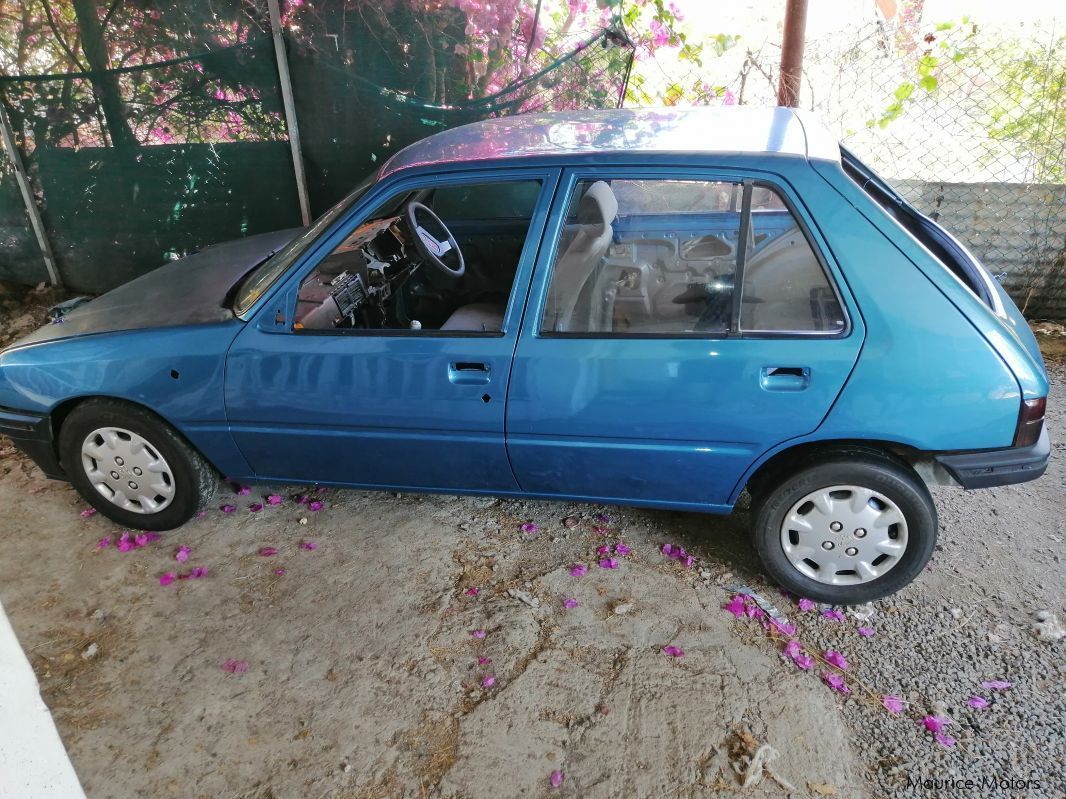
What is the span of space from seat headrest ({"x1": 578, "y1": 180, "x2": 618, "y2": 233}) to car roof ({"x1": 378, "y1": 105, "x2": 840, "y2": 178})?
6.2 inches

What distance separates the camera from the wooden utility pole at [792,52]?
465 cm

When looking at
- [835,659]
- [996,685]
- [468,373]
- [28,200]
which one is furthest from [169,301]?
[28,200]

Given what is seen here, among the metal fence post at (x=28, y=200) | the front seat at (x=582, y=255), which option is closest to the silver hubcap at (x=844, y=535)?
the front seat at (x=582, y=255)

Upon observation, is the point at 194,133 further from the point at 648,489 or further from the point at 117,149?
the point at 648,489

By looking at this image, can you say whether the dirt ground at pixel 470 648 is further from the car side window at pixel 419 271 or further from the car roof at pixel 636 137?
the car roof at pixel 636 137

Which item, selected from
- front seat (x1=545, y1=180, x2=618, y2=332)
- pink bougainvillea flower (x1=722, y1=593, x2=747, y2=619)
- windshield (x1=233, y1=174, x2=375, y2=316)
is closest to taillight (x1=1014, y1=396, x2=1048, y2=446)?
pink bougainvillea flower (x1=722, y1=593, x2=747, y2=619)

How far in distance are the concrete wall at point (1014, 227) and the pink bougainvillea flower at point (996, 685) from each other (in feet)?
12.1

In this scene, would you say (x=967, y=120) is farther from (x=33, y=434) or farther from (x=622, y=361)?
(x=33, y=434)

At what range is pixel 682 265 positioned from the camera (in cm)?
254

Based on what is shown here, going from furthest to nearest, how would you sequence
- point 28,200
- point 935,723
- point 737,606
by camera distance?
point 28,200, point 737,606, point 935,723

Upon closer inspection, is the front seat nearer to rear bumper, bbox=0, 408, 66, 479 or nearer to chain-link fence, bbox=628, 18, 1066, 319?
rear bumper, bbox=0, 408, 66, 479

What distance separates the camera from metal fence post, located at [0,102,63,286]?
5340 millimetres

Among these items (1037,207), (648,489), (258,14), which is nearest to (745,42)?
(1037,207)

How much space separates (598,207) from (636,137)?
29cm
